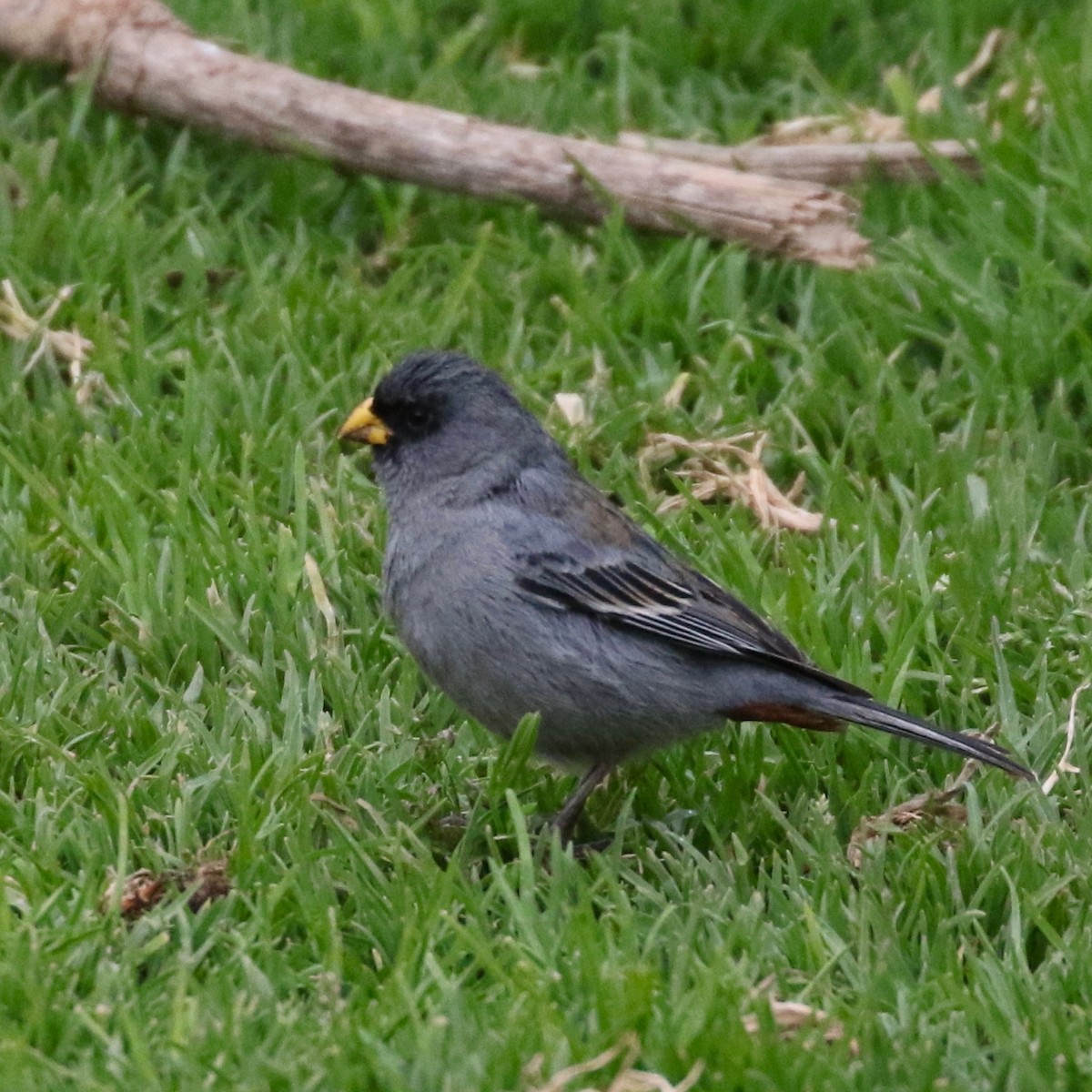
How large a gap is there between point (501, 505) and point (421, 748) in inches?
24.6

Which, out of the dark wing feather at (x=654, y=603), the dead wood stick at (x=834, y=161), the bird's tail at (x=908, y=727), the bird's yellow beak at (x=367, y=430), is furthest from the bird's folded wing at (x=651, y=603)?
the dead wood stick at (x=834, y=161)

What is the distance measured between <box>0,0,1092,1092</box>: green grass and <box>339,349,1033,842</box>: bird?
0.17m

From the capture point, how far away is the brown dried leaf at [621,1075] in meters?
3.54

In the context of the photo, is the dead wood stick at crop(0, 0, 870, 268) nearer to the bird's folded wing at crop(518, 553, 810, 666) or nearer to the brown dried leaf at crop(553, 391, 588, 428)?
the brown dried leaf at crop(553, 391, 588, 428)

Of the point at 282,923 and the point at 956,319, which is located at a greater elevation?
the point at 956,319

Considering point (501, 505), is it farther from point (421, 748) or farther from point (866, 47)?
point (866, 47)

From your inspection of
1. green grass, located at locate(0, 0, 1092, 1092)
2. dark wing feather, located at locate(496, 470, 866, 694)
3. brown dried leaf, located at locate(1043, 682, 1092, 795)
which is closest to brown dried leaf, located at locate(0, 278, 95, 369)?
green grass, located at locate(0, 0, 1092, 1092)

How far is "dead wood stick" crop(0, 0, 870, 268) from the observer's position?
6695 millimetres

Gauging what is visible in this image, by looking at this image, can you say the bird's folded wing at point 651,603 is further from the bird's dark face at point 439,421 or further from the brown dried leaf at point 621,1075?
the brown dried leaf at point 621,1075

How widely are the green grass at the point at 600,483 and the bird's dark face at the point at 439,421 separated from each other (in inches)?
16.0

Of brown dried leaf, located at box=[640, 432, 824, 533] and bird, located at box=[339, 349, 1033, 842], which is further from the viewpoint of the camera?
Answer: brown dried leaf, located at box=[640, 432, 824, 533]

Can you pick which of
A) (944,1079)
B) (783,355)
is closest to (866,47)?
(783,355)

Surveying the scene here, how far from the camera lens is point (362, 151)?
22.6 feet

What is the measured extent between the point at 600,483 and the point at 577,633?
1.27m
